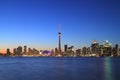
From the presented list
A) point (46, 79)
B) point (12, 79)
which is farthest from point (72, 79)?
point (12, 79)

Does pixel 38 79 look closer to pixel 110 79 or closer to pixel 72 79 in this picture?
pixel 72 79

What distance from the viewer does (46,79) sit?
5062 centimetres

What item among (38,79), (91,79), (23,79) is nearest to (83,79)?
(91,79)

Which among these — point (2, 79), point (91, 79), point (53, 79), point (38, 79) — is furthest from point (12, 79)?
point (91, 79)

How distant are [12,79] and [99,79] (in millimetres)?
19729

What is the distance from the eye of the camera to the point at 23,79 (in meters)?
49.4

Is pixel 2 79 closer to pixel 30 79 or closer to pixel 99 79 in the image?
pixel 30 79

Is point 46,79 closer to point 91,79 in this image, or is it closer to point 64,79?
point 64,79

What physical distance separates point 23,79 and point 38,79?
337 centimetres

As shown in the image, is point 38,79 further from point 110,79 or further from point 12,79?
point 110,79

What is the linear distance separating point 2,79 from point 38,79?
8151 millimetres

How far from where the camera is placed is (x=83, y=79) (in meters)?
51.1

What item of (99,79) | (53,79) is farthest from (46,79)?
(99,79)

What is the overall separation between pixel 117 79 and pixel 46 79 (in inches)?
639
